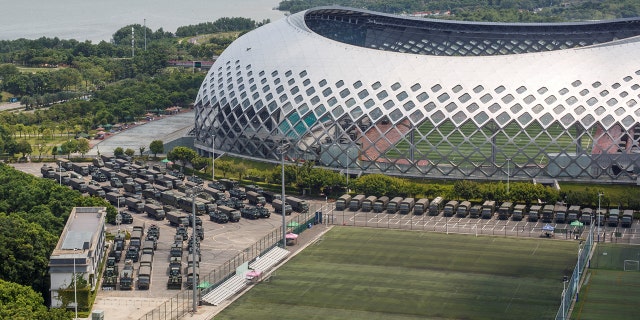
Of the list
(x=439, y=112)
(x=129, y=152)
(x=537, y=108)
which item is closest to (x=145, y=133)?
(x=129, y=152)

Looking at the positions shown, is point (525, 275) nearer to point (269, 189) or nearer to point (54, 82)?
point (269, 189)

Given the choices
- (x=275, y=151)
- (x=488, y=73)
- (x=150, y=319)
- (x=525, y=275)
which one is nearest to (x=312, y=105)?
(x=275, y=151)

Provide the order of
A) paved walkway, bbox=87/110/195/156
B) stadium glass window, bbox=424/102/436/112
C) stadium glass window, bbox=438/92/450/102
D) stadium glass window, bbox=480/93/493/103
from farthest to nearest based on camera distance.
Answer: paved walkway, bbox=87/110/195/156
stadium glass window, bbox=438/92/450/102
stadium glass window, bbox=424/102/436/112
stadium glass window, bbox=480/93/493/103

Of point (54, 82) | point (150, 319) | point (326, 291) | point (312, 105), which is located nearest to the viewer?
point (150, 319)

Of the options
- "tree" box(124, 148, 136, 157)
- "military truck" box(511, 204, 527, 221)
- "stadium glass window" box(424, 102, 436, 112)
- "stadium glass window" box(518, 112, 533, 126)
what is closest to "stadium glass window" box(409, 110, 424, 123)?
"stadium glass window" box(424, 102, 436, 112)

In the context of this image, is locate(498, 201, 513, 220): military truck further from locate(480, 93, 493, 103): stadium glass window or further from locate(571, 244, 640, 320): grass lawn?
locate(480, 93, 493, 103): stadium glass window

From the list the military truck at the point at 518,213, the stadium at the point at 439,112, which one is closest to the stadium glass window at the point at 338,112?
the stadium at the point at 439,112
